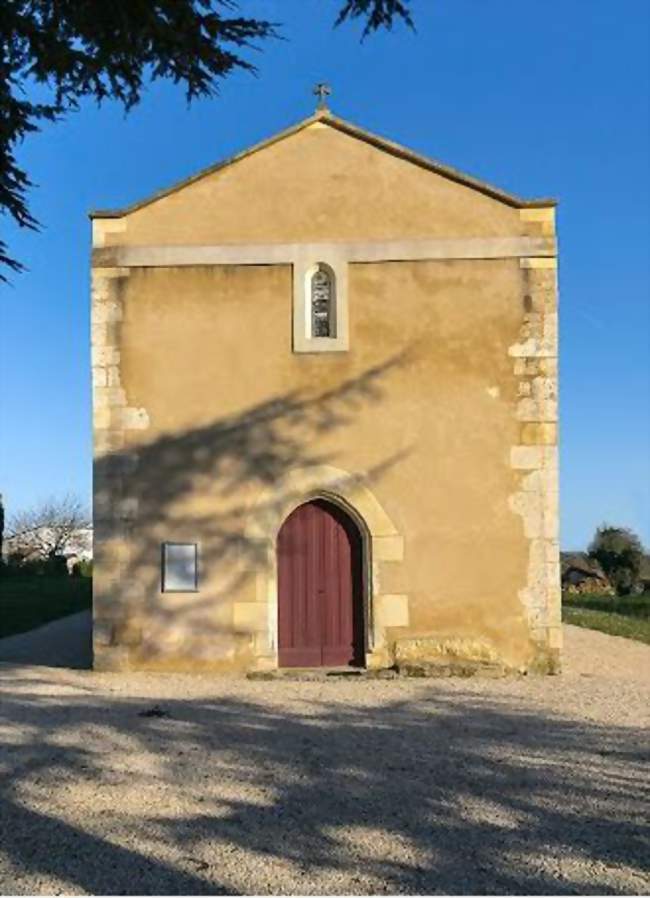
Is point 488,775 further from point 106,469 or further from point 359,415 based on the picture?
point 106,469

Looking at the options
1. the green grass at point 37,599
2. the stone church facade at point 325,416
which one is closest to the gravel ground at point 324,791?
the stone church facade at point 325,416

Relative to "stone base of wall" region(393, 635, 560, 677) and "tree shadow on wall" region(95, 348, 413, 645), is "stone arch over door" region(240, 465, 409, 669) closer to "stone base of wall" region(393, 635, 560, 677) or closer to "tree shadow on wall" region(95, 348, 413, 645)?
"tree shadow on wall" region(95, 348, 413, 645)

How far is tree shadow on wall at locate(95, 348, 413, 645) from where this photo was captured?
1090 centimetres

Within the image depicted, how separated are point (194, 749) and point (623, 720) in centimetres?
358

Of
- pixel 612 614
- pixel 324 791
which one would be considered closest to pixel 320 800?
pixel 324 791

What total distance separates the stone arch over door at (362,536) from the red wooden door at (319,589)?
158 millimetres

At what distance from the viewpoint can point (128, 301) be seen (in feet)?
36.7

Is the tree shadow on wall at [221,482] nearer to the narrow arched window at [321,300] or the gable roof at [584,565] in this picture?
the narrow arched window at [321,300]

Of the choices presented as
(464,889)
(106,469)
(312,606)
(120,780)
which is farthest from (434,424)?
(464,889)

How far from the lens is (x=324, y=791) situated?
5652 millimetres

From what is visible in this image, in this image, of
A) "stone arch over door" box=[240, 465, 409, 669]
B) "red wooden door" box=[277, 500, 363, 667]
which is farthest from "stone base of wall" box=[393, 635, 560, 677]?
"red wooden door" box=[277, 500, 363, 667]

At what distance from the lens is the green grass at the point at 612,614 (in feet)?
52.2

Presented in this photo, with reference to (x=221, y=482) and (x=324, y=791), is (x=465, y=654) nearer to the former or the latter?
(x=221, y=482)

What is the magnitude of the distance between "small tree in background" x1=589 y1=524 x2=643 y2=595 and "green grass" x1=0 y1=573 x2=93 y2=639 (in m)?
13.3
